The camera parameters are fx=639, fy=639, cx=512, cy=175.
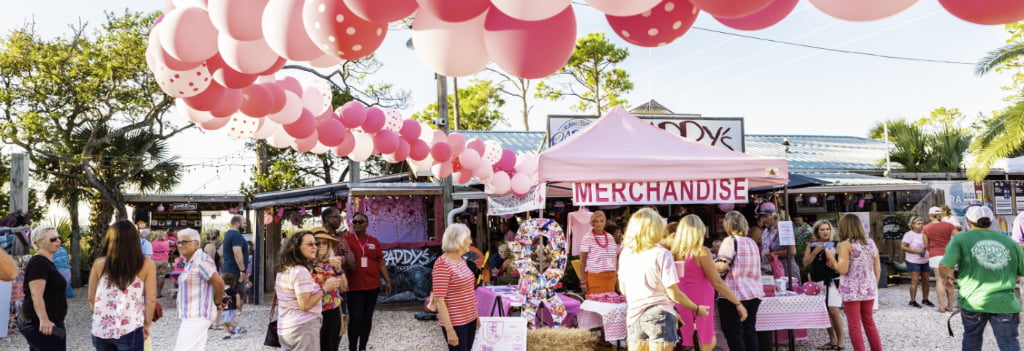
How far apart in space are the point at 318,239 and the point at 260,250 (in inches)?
301

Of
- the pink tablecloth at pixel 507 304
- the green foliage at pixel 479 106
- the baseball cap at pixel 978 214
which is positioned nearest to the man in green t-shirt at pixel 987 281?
the baseball cap at pixel 978 214

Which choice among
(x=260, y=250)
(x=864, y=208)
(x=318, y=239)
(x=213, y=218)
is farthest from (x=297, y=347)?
(x=213, y=218)

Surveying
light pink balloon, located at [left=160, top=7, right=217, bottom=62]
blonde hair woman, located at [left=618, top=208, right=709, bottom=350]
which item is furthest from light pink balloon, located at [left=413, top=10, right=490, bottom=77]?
blonde hair woman, located at [left=618, top=208, right=709, bottom=350]

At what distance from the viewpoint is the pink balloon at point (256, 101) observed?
3822 mm

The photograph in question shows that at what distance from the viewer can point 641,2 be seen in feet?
6.51

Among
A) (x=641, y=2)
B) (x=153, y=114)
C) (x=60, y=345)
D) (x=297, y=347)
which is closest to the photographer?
(x=641, y=2)

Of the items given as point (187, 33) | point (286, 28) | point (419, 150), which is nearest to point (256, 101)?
point (187, 33)

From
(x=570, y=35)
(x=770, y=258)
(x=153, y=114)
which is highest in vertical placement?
(x=153, y=114)

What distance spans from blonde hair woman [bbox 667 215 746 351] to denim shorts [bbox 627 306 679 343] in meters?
0.64

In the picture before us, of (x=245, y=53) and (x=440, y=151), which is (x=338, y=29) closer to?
(x=245, y=53)

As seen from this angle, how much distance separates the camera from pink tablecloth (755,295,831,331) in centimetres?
554

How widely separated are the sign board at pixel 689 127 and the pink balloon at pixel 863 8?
24.0 feet

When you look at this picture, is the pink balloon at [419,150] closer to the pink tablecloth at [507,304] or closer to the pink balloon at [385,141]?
the pink balloon at [385,141]

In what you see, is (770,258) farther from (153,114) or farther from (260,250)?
(153,114)
